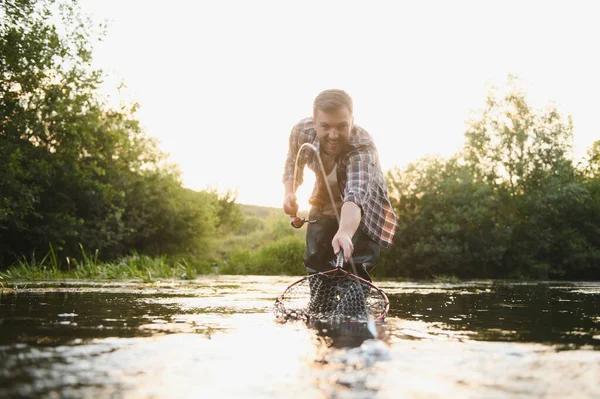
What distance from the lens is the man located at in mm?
4855

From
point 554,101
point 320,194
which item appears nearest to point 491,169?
point 554,101

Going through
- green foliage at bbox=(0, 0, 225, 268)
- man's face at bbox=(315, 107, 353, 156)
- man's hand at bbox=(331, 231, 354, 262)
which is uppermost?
green foliage at bbox=(0, 0, 225, 268)

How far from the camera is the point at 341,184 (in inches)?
216

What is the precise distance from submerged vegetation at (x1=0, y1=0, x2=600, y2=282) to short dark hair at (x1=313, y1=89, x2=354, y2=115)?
33.6ft

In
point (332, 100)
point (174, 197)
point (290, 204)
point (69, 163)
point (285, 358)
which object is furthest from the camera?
point (174, 197)

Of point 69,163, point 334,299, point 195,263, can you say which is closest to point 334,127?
point 334,299

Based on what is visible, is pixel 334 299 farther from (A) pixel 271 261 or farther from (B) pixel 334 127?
(A) pixel 271 261

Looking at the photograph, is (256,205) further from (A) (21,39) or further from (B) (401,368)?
(B) (401,368)

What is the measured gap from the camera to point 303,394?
1942mm

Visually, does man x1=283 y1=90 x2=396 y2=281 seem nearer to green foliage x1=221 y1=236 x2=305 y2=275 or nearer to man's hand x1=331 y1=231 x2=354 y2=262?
man's hand x1=331 y1=231 x2=354 y2=262

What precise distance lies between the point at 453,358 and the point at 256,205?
5490cm

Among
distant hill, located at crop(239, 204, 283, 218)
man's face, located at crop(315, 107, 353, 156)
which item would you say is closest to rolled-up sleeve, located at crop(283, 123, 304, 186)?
man's face, located at crop(315, 107, 353, 156)

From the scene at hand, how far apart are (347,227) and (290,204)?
1.23 metres

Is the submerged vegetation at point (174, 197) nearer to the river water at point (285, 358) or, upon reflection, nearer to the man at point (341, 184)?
the man at point (341, 184)
